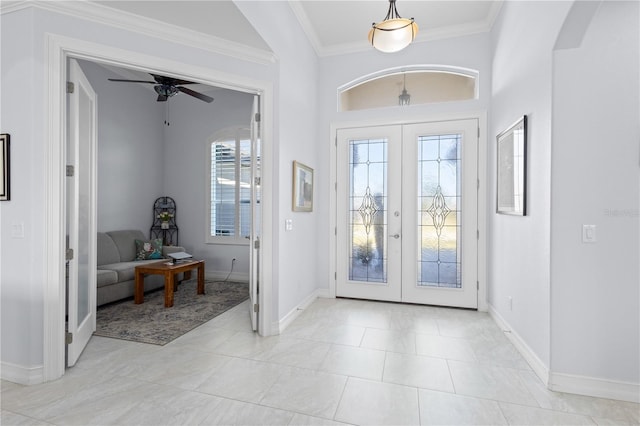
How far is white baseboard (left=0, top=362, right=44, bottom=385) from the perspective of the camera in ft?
7.23

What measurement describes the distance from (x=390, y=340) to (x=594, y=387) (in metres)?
1.49

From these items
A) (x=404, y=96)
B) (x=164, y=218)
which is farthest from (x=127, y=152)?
(x=404, y=96)

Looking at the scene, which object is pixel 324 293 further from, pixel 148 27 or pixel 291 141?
pixel 148 27

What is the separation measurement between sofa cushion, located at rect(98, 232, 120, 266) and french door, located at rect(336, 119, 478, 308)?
3.32 m

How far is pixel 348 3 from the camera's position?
346 centimetres

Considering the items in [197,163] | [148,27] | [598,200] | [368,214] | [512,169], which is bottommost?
[368,214]

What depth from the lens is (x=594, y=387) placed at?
210 centimetres

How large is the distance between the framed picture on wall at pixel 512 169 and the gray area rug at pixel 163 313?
3430mm

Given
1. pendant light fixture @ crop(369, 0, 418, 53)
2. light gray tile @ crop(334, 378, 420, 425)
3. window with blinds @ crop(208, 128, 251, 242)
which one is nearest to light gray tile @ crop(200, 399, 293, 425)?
light gray tile @ crop(334, 378, 420, 425)

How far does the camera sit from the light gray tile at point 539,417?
1.83 m

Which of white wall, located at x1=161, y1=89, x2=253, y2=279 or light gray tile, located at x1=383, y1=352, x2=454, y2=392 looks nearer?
light gray tile, located at x1=383, y1=352, x2=454, y2=392

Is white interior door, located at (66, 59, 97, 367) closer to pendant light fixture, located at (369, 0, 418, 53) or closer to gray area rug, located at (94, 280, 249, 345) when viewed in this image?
Result: gray area rug, located at (94, 280, 249, 345)

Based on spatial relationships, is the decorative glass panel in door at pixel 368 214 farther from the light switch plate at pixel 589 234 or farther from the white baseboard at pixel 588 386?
the light switch plate at pixel 589 234

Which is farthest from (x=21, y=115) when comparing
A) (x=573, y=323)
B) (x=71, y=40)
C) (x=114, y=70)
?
(x=573, y=323)
